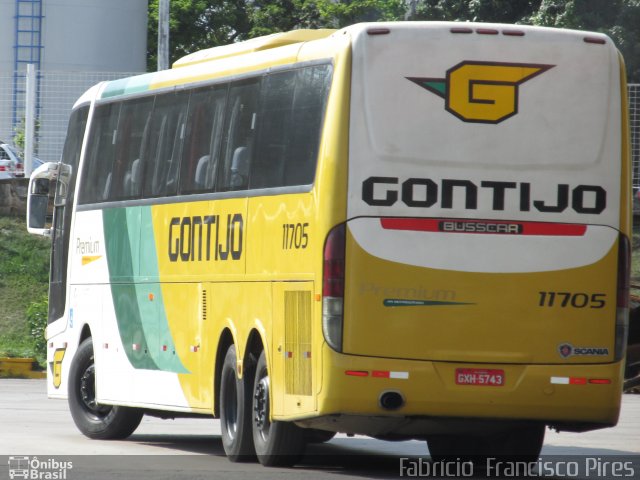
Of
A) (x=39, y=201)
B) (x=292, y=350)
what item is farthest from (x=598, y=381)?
(x=39, y=201)

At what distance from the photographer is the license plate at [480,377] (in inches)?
490

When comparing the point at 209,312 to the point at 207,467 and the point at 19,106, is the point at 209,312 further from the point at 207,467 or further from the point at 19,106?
the point at 19,106

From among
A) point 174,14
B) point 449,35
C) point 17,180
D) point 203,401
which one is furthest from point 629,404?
point 174,14

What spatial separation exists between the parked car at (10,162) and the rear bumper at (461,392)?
74.4 feet

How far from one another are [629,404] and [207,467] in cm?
1134

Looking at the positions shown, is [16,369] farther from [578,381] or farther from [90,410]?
[578,381]

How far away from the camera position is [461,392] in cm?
1242

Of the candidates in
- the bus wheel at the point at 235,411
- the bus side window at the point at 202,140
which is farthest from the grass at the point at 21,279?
the bus wheel at the point at 235,411

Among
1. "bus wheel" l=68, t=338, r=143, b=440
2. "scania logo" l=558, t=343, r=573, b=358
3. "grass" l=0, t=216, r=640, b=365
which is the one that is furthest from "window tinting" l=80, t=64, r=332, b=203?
"grass" l=0, t=216, r=640, b=365

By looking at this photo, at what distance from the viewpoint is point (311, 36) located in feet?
47.1

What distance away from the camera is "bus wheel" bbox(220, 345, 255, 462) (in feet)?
45.9

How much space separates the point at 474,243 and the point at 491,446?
2568 mm

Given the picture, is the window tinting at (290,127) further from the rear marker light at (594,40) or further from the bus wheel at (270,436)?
the rear marker light at (594,40)

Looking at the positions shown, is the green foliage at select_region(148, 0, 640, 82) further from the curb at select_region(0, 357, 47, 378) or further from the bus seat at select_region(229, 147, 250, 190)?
the bus seat at select_region(229, 147, 250, 190)
